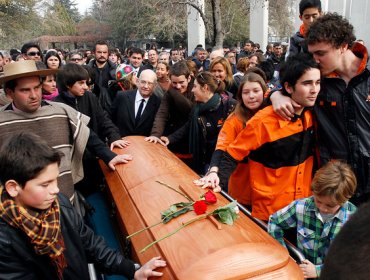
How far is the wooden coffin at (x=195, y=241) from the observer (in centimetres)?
172

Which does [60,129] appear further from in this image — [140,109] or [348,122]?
[348,122]

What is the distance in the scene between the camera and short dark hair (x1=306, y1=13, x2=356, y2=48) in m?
2.32

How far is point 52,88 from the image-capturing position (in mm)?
4277

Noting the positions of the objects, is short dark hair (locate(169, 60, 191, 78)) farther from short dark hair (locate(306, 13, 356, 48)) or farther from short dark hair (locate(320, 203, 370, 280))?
short dark hair (locate(320, 203, 370, 280))

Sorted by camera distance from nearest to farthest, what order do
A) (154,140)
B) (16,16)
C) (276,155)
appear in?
1. (276,155)
2. (154,140)
3. (16,16)

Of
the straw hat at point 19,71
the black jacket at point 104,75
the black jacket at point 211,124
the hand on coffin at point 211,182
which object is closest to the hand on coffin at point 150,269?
Answer: the hand on coffin at point 211,182

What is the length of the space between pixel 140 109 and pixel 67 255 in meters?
2.75

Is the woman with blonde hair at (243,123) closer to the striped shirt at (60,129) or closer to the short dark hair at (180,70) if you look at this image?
the striped shirt at (60,129)

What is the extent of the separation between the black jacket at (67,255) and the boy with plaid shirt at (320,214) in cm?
96

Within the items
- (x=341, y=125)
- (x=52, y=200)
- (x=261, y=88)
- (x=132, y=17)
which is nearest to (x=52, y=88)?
(x=261, y=88)

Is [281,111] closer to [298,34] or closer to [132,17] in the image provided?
[298,34]

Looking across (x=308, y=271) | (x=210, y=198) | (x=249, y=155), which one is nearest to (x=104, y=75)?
(x=249, y=155)

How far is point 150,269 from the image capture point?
1.89 meters

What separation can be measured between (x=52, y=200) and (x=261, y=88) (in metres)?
1.90
